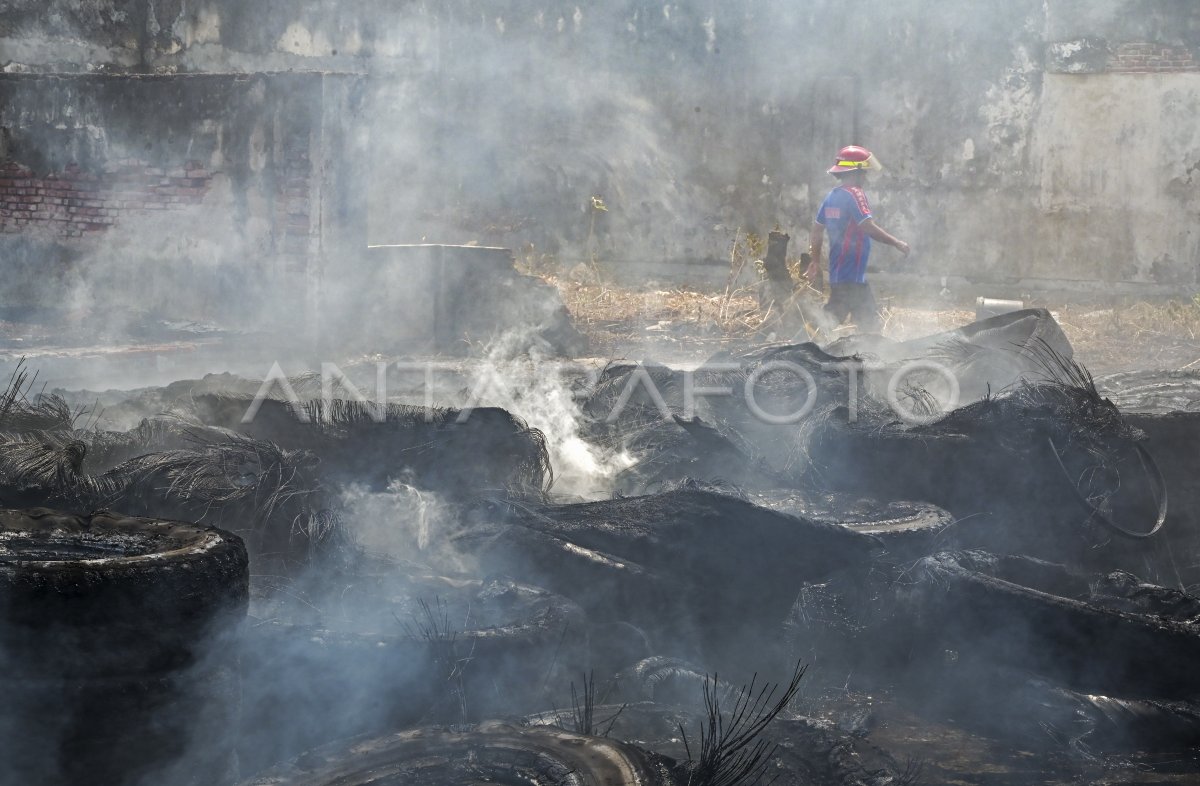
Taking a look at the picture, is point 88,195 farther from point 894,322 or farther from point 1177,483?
point 1177,483

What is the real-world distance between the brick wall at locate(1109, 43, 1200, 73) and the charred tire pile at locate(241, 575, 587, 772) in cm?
1290

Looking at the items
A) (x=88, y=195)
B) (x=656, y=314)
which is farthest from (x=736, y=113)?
(x=88, y=195)

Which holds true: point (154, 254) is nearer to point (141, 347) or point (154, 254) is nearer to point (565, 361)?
point (141, 347)

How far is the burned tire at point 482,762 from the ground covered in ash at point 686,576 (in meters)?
0.01

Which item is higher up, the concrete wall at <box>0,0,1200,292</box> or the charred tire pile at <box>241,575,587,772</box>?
the concrete wall at <box>0,0,1200,292</box>

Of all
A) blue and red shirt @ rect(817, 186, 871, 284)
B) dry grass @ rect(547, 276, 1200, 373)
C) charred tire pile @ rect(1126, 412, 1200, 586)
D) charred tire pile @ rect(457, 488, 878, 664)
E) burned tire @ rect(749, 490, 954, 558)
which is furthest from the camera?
dry grass @ rect(547, 276, 1200, 373)

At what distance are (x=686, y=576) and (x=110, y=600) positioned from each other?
7.89 feet

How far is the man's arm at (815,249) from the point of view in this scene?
10.5 m

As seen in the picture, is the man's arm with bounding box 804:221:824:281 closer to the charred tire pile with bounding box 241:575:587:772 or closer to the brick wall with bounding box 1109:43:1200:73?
the brick wall with bounding box 1109:43:1200:73

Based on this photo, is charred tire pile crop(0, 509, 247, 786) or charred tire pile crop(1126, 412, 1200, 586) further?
charred tire pile crop(1126, 412, 1200, 586)

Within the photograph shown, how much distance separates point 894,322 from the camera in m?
12.9

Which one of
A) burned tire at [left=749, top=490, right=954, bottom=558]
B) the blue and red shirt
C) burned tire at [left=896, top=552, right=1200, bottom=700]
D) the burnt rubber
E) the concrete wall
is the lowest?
burned tire at [left=896, top=552, right=1200, bottom=700]

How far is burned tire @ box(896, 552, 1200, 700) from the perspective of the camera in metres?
4.25

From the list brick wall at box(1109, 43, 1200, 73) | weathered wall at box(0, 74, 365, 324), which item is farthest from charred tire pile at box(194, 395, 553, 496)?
brick wall at box(1109, 43, 1200, 73)
